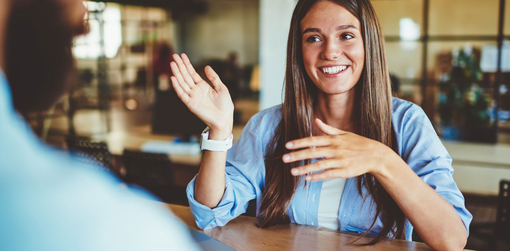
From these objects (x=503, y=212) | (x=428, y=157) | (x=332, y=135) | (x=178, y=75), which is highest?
(x=178, y=75)

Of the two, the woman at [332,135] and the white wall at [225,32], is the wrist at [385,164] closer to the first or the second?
the woman at [332,135]

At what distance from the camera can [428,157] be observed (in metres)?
1.19

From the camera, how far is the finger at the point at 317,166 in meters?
0.94

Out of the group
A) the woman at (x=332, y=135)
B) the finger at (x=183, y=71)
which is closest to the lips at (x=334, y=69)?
the woman at (x=332, y=135)

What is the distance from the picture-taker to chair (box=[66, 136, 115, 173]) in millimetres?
2443

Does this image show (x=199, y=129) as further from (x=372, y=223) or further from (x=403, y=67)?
(x=403, y=67)

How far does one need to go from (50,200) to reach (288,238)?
833 millimetres

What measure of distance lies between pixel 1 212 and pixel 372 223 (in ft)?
3.58

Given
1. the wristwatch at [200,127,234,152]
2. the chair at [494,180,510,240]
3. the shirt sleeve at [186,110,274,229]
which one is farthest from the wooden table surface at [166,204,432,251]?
the chair at [494,180,510,240]

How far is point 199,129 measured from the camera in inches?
137

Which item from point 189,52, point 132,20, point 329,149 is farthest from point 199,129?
point 189,52

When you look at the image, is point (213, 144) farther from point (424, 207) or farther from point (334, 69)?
point (424, 207)

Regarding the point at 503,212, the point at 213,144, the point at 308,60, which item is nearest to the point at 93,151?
the point at 213,144

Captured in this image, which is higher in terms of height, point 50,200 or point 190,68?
point 190,68
